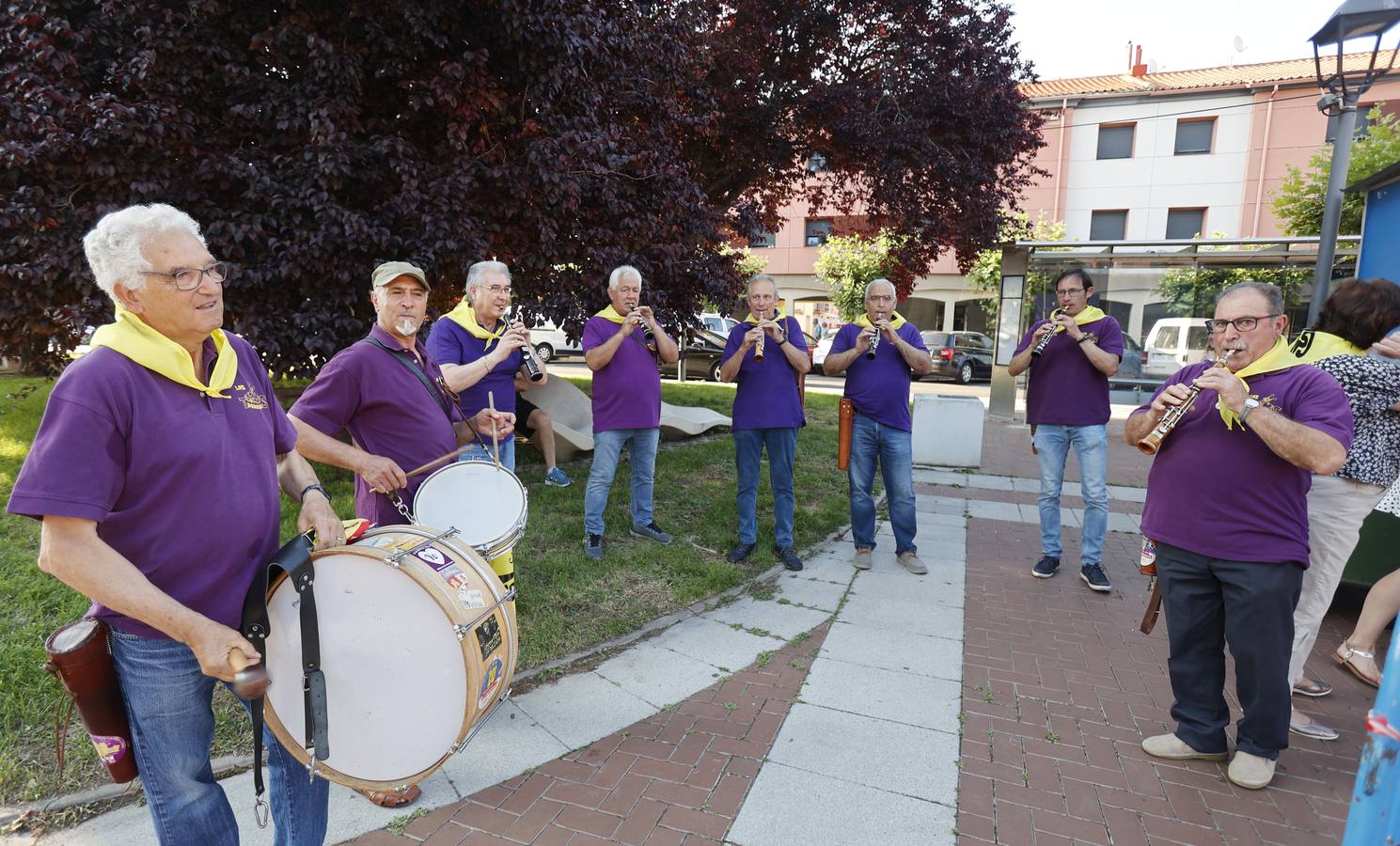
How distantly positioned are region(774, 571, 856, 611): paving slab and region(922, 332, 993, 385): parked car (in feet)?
58.7

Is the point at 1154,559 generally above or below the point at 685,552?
above

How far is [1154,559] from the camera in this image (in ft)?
10.1

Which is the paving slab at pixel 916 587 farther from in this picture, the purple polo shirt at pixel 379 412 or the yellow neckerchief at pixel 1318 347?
the purple polo shirt at pixel 379 412

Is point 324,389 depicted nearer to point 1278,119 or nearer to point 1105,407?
point 1105,407

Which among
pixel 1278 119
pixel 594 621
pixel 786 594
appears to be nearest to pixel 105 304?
pixel 594 621

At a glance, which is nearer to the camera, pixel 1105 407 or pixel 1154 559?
Result: pixel 1154 559

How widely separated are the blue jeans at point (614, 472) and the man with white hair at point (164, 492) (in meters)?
3.13

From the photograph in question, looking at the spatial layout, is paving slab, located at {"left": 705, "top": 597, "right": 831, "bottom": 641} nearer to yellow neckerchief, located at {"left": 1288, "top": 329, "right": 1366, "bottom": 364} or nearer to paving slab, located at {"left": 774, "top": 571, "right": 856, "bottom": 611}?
paving slab, located at {"left": 774, "top": 571, "right": 856, "bottom": 611}

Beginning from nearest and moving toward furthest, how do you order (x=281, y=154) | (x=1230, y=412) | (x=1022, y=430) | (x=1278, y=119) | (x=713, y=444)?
(x=1230, y=412) → (x=281, y=154) → (x=713, y=444) → (x=1022, y=430) → (x=1278, y=119)

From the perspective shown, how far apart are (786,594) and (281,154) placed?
452cm

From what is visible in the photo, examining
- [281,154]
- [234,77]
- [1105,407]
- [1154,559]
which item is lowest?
[1154,559]

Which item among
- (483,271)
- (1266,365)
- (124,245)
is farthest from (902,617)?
A: (124,245)

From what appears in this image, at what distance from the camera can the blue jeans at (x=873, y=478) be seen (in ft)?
16.9

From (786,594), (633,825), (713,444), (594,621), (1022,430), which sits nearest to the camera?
(633,825)
